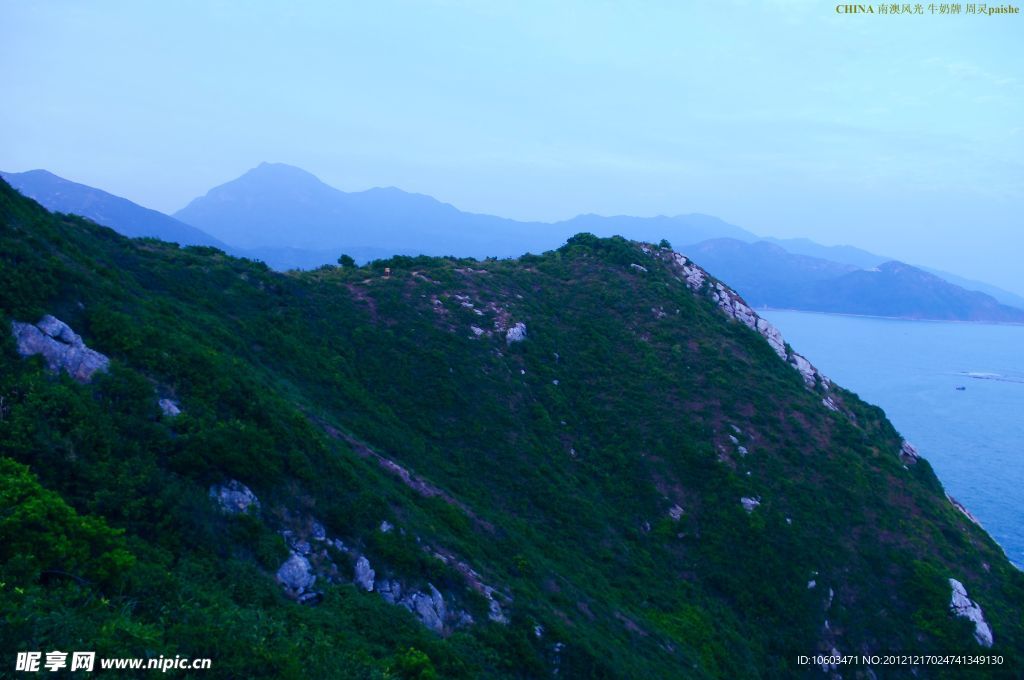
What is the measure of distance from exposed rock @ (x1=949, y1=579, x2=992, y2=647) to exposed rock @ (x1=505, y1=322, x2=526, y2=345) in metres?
29.9

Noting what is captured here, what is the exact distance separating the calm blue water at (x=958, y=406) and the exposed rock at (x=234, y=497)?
6966cm

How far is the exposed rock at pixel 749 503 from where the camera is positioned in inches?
1256

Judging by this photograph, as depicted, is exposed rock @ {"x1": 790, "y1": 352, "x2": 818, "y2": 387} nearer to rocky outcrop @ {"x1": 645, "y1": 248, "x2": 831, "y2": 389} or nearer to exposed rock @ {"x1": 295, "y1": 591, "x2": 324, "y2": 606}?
rocky outcrop @ {"x1": 645, "y1": 248, "x2": 831, "y2": 389}

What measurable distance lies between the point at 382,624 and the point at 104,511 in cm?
743

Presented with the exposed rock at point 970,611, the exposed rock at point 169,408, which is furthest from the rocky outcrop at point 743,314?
the exposed rock at point 169,408

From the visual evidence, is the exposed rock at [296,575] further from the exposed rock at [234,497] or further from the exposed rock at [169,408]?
the exposed rock at [169,408]

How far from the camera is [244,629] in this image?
11227 mm

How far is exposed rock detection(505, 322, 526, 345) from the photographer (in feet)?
132

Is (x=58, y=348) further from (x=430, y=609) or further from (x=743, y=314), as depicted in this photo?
(x=743, y=314)

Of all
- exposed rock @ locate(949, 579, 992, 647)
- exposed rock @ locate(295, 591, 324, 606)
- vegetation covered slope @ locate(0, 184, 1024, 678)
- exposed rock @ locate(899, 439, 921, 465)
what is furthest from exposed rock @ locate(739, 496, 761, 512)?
exposed rock @ locate(295, 591, 324, 606)

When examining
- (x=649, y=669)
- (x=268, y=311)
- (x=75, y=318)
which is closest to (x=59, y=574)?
(x=75, y=318)

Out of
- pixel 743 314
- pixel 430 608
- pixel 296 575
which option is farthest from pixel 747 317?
pixel 296 575

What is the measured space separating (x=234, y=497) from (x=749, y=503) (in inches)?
1114

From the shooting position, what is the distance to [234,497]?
1548 centimetres
